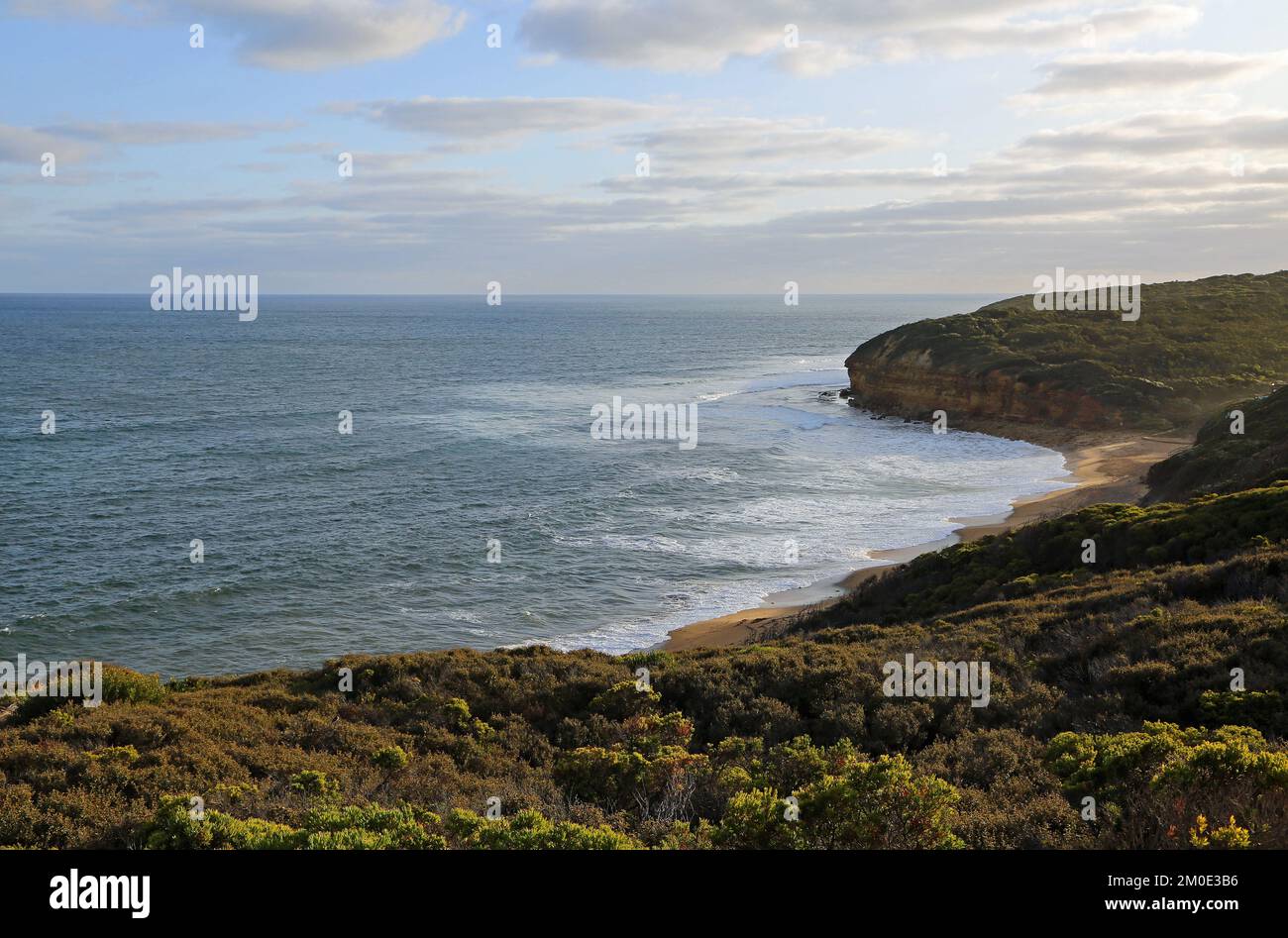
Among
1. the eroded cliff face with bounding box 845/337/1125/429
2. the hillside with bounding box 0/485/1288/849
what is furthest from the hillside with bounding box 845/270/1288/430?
the hillside with bounding box 0/485/1288/849

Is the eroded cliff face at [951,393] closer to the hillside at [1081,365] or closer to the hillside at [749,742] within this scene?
the hillside at [1081,365]

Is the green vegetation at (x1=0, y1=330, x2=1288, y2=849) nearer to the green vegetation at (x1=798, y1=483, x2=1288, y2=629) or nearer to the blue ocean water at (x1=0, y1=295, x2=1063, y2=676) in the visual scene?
the green vegetation at (x1=798, y1=483, x2=1288, y2=629)

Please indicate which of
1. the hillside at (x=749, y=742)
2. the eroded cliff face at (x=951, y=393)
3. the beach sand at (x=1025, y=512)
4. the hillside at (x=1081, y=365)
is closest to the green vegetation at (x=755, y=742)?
the hillside at (x=749, y=742)

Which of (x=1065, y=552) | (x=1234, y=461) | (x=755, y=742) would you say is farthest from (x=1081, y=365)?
(x=755, y=742)

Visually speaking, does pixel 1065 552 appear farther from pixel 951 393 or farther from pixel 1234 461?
pixel 951 393
